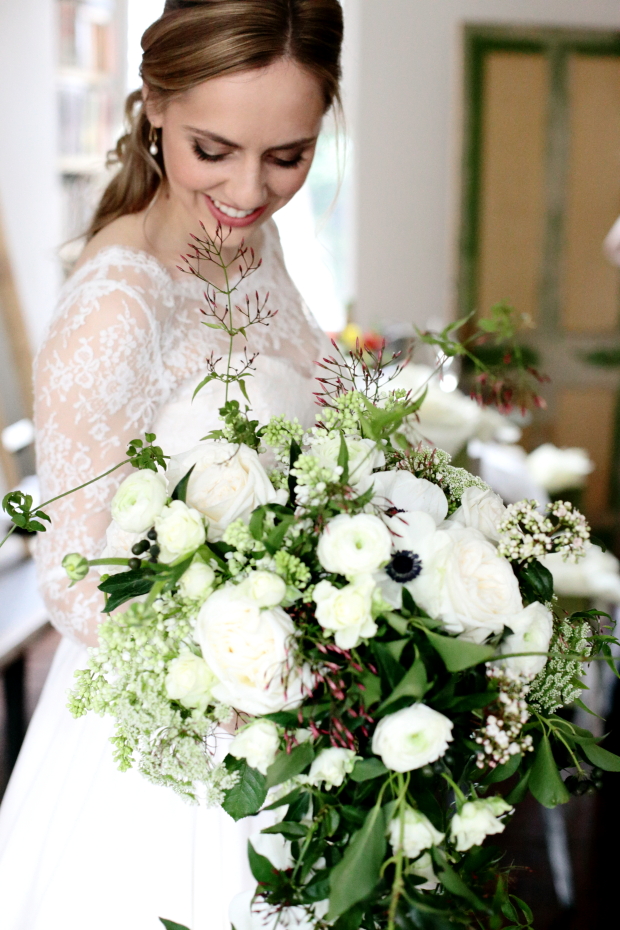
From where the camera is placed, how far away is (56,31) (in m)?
4.12

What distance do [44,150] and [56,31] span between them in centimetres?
58

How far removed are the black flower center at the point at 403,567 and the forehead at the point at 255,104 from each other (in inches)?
29.2

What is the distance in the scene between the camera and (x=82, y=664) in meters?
1.32

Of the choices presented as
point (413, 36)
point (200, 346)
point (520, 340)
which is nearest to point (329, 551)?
point (200, 346)

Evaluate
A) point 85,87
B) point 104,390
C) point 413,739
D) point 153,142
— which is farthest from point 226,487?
point 85,87

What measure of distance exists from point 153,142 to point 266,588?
3.34 ft

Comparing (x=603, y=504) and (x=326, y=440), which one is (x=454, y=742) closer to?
(x=326, y=440)

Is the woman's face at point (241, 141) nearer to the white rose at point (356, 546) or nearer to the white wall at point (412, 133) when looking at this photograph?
the white rose at point (356, 546)

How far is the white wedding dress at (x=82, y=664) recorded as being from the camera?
3.65ft

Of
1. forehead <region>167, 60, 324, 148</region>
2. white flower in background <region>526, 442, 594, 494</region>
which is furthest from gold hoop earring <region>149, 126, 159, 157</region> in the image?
white flower in background <region>526, 442, 594, 494</region>

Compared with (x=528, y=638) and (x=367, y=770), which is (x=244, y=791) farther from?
(x=528, y=638)

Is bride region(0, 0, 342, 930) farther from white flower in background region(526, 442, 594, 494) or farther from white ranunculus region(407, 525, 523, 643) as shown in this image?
white flower in background region(526, 442, 594, 494)

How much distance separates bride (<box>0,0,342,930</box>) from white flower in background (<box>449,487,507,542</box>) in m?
0.54

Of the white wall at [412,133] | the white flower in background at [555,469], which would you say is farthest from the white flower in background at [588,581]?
the white wall at [412,133]
